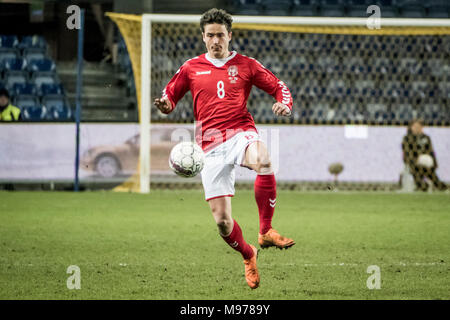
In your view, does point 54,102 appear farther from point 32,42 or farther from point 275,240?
point 275,240

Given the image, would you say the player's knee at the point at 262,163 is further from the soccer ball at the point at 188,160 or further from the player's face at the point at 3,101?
the player's face at the point at 3,101

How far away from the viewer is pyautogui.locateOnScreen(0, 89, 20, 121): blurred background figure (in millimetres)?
13277

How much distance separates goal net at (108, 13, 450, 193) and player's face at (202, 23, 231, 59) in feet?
20.7

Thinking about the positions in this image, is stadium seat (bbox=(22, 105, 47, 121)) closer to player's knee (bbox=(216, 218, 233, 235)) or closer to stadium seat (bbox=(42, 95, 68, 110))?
stadium seat (bbox=(42, 95, 68, 110))

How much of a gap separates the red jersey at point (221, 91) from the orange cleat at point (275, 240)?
0.75m

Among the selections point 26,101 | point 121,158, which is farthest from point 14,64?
point 121,158

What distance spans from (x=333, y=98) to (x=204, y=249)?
10671 mm

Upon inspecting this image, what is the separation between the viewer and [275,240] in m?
5.14

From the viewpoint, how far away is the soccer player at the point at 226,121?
4.93 meters

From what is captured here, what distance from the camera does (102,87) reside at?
16.9m

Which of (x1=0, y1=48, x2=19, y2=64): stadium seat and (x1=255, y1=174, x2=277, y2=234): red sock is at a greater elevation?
(x1=0, y1=48, x2=19, y2=64): stadium seat

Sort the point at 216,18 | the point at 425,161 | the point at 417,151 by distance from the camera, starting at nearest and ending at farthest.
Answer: the point at 216,18, the point at 425,161, the point at 417,151

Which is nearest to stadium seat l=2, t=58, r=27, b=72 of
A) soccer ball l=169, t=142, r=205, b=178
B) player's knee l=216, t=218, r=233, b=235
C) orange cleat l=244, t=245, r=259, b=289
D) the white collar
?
the white collar

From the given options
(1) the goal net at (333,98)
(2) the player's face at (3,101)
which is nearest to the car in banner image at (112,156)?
(1) the goal net at (333,98)
